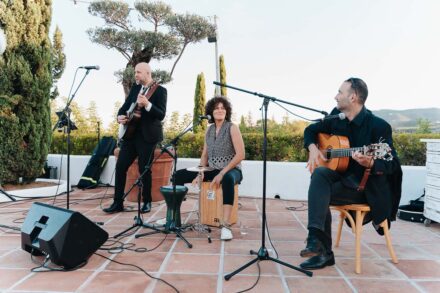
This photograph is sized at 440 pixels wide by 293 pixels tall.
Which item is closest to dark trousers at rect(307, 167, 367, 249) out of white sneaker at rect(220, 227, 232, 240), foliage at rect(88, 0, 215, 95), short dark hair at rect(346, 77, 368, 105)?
short dark hair at rect(346, 77, 368, 105)

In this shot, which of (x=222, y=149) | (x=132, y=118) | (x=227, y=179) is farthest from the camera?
(x=132, y=118)

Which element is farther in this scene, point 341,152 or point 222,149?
point 222,149

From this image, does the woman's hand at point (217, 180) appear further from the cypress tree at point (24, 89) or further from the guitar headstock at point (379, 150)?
the cypress tree at point (24, 89)

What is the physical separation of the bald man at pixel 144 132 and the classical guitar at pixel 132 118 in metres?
0.03

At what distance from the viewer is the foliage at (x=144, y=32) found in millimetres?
8773

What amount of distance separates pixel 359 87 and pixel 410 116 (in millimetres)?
5771

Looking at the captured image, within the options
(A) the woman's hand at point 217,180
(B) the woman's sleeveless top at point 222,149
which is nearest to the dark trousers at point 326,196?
(A) the woman's hand at point 217,180

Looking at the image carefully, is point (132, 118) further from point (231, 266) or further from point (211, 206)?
point (231, 266)

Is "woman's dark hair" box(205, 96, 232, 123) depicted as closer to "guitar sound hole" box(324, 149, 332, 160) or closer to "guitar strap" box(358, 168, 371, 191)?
"guitar sound hole" box(324, 149, 332, 160)

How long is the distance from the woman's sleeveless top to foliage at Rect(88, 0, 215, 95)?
583 cm

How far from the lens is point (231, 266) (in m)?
2.31

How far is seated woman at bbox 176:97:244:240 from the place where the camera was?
3068mm

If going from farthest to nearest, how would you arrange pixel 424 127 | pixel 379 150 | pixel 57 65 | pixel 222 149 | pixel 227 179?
pixel 57 65 → pixel 424 127 → pixel 222 149 → pixel 227 179 → pixel 379 150

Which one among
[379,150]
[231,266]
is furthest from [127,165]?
[379,150]
